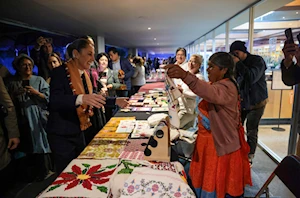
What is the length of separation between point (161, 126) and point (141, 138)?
1.39ft

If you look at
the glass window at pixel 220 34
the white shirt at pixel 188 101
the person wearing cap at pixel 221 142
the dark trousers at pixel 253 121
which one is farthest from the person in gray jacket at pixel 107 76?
the glass window at pixel 220 34

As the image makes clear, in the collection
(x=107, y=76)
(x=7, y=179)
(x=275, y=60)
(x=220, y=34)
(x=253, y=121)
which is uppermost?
(x=220, y=34)

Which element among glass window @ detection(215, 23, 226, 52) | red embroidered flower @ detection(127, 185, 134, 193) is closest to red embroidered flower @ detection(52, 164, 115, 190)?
red embroidered flower @ detection(127, 185, 134, 193)

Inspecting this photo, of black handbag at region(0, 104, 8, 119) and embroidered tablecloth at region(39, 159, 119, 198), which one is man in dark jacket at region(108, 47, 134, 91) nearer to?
black handbag at region(0, 104, 8, 119)

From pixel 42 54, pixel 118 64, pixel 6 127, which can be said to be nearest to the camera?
pixel 6 127

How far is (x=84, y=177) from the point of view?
1036 millimetres

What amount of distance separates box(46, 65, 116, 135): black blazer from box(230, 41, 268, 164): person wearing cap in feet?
5.82

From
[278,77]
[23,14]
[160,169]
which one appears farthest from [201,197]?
[23,14]

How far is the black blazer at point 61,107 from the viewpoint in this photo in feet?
4.29

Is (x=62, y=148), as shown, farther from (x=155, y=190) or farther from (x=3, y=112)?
(x=155, y=190)

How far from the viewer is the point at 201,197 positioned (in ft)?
4.67

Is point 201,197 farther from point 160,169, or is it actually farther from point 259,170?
point 259,170

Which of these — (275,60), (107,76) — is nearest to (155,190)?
(107,76)

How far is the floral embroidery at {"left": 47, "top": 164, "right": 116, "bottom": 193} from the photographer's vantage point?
97 centimetres
